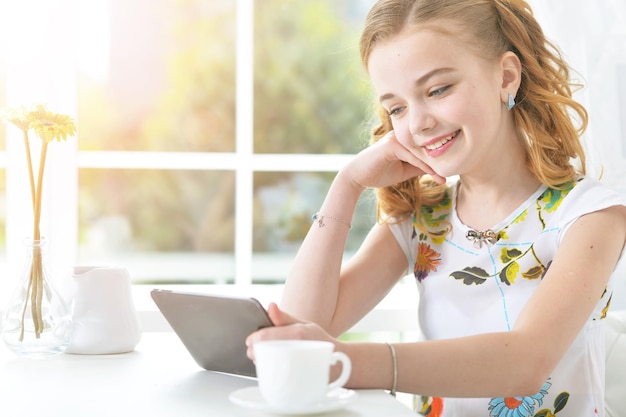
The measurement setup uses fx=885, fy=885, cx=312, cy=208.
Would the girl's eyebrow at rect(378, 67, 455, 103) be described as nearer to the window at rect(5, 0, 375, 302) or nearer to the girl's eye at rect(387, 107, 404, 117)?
the girl's eye at rect(387, 107, 404, 117)

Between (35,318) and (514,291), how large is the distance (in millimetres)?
847

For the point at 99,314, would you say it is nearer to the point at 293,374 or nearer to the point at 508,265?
the point at 293,374

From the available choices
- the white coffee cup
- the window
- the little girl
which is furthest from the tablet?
the window

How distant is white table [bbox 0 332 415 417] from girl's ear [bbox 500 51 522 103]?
73cm

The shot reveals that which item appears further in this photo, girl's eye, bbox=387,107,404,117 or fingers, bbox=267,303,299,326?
girl's eye, bbox=387,107,404,117

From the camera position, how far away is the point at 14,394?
3.69 feet

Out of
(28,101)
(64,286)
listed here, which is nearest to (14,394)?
(64,286)

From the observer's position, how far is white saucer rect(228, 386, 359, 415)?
1.00m

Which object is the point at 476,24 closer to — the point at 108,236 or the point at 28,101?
the point at 28,101

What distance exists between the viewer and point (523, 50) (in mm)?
1674

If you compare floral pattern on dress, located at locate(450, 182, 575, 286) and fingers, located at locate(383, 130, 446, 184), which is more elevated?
fingers, located at locate(383, 130, 446, 184)

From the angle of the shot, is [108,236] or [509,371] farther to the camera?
[108,236]

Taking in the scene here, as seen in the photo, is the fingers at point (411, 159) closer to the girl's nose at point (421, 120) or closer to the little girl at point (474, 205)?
the little girl at point (474, 205)

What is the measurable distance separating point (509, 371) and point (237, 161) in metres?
1.51
